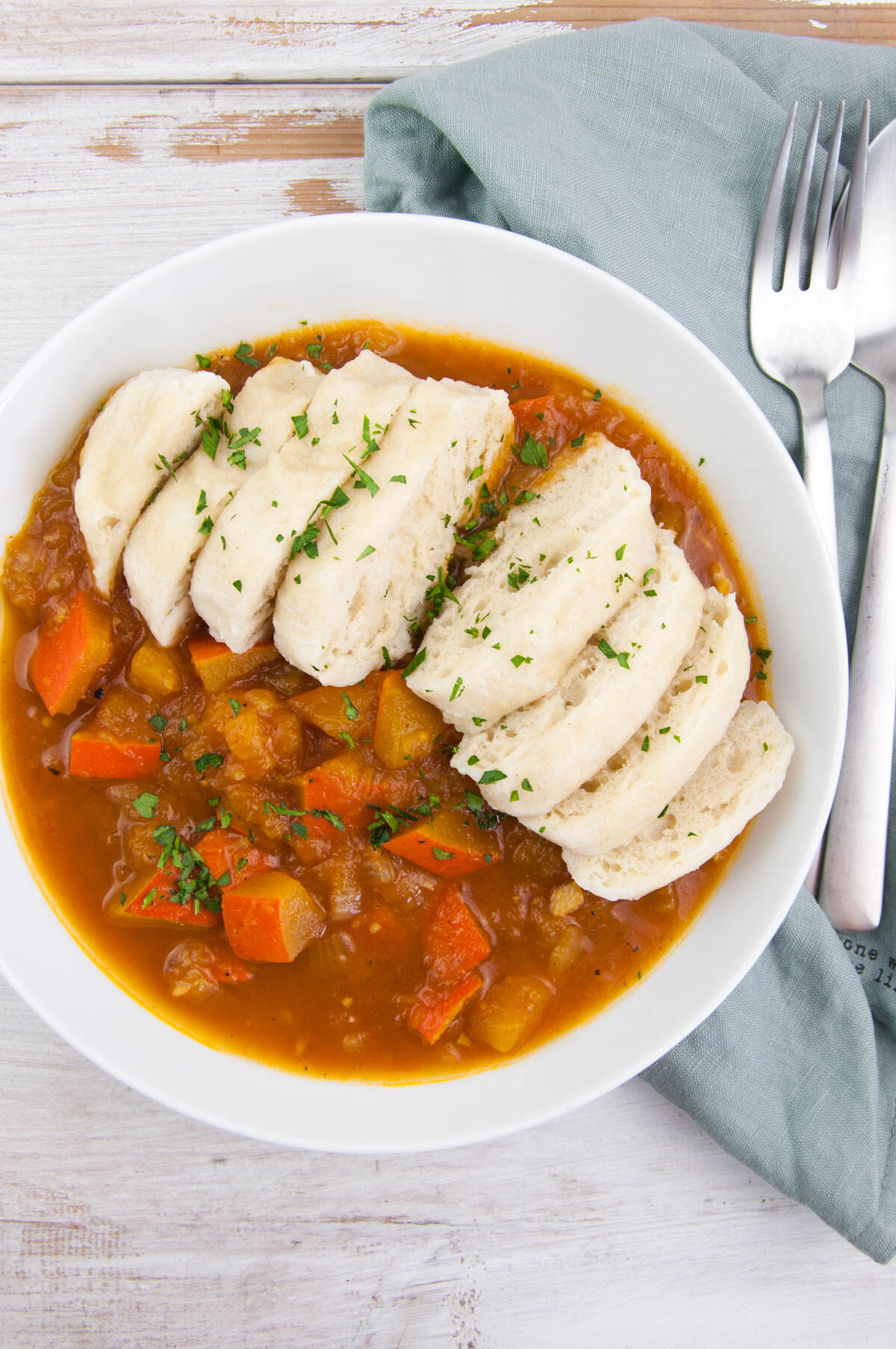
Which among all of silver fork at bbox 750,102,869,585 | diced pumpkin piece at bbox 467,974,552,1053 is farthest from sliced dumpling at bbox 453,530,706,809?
silver fork at bbox 750,102,869,585

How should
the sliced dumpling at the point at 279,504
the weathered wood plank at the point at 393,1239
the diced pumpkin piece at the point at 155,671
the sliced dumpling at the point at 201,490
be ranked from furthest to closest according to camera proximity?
the weathered wood plank at the point at 393,1239 < the diced pumpkin piece at the point at 155,671 < the sliced dumpling at the point at 201,490 < the sliced dumpling at the point at 279,504

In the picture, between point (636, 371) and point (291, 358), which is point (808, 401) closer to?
point (636, 371)

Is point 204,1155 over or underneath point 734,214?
underneath

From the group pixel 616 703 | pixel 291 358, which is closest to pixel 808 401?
pixel 616 703

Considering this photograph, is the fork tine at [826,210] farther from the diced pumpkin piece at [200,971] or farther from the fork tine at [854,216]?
the diced pumpkin piece at [200,971]

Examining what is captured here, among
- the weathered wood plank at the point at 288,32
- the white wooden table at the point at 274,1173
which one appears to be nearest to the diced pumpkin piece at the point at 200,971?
the white wooden table at the point at 274,1173

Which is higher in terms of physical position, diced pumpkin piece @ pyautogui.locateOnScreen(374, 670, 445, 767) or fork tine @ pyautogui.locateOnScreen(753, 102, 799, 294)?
fork tine @ pyautogui.locateOnScreen(753, 102, 799, 294)

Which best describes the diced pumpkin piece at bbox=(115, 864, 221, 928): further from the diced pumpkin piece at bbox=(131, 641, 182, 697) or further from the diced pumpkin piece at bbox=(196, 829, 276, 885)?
the diced pumpkin piece at bbox=(131, 641, 182, 697)
